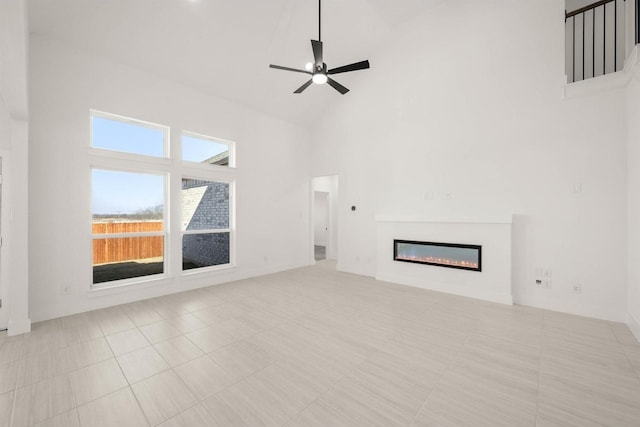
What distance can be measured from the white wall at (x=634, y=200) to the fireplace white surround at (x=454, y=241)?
118cm

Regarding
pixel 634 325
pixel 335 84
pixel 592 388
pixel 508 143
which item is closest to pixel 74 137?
pixel 335 84

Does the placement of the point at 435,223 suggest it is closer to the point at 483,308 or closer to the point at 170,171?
the point at 483,308

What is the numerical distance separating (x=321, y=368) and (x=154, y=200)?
12.6ft

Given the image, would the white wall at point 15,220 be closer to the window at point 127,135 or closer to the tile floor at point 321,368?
the tile floor at point 321,368

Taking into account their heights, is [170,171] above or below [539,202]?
above

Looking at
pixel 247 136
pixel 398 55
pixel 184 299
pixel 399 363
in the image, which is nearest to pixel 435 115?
pixel 398 55

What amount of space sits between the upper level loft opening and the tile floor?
3387 millimetres

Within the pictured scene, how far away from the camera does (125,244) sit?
4113 millimetres

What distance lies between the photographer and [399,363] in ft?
7.72

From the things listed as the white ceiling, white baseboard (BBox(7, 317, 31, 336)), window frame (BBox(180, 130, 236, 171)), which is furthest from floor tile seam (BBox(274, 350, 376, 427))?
the white ceiling

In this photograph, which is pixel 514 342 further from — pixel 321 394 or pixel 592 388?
pixel 321 394

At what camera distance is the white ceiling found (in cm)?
329

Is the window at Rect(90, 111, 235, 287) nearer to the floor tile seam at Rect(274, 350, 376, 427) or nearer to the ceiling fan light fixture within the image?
the ceiling fan light fixture

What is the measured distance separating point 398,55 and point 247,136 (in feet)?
11.3
